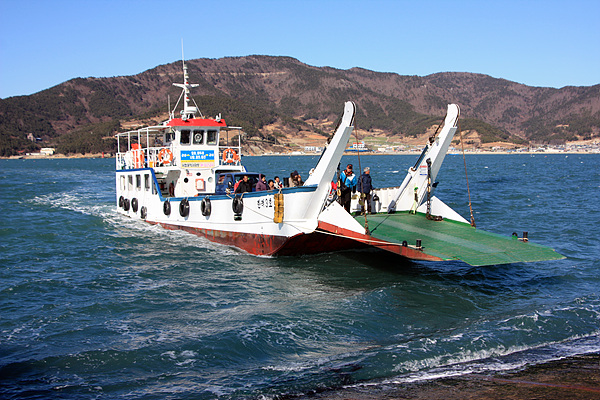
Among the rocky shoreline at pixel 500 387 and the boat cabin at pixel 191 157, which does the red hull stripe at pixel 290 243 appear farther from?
the rocky shoreline at pixel 500 387

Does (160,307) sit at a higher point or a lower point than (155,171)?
lower

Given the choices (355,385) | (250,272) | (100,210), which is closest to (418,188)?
(250,272)

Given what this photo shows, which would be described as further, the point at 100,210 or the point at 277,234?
the point at 100,210

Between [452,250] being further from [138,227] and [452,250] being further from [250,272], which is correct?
[138,227]

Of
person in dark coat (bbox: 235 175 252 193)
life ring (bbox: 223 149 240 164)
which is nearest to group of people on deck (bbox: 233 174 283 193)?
person in dark coat (bbox: 235 175 252 193)

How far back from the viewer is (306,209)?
633 inches

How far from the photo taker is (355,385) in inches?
310

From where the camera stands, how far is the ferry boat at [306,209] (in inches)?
545

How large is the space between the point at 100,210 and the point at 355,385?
2781cm

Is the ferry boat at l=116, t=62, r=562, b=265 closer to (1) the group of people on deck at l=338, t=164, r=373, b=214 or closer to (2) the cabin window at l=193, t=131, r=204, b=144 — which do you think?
(2) the cabin window at l=193, t=131, r=204, b=144

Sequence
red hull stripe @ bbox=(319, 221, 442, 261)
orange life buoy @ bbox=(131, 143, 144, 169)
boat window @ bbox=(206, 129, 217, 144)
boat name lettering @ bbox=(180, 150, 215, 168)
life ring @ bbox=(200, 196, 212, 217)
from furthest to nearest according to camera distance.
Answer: orange life buoy @ bbox=(131, 143, 144, 169) → boat window @ bbox=(206, 129, 217, 144) → boat name lettering @ bbox=(180, 150, 215, 168) → life ring @ bbox=(200, 196, 212, 217) → red hull stripe @ bbox=(319, 221, 442, 261)

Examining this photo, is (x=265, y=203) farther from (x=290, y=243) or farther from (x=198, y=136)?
(x=198, y=136)

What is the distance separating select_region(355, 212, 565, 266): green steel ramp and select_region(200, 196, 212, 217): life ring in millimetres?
6202

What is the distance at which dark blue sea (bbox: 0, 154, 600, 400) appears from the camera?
846cm
